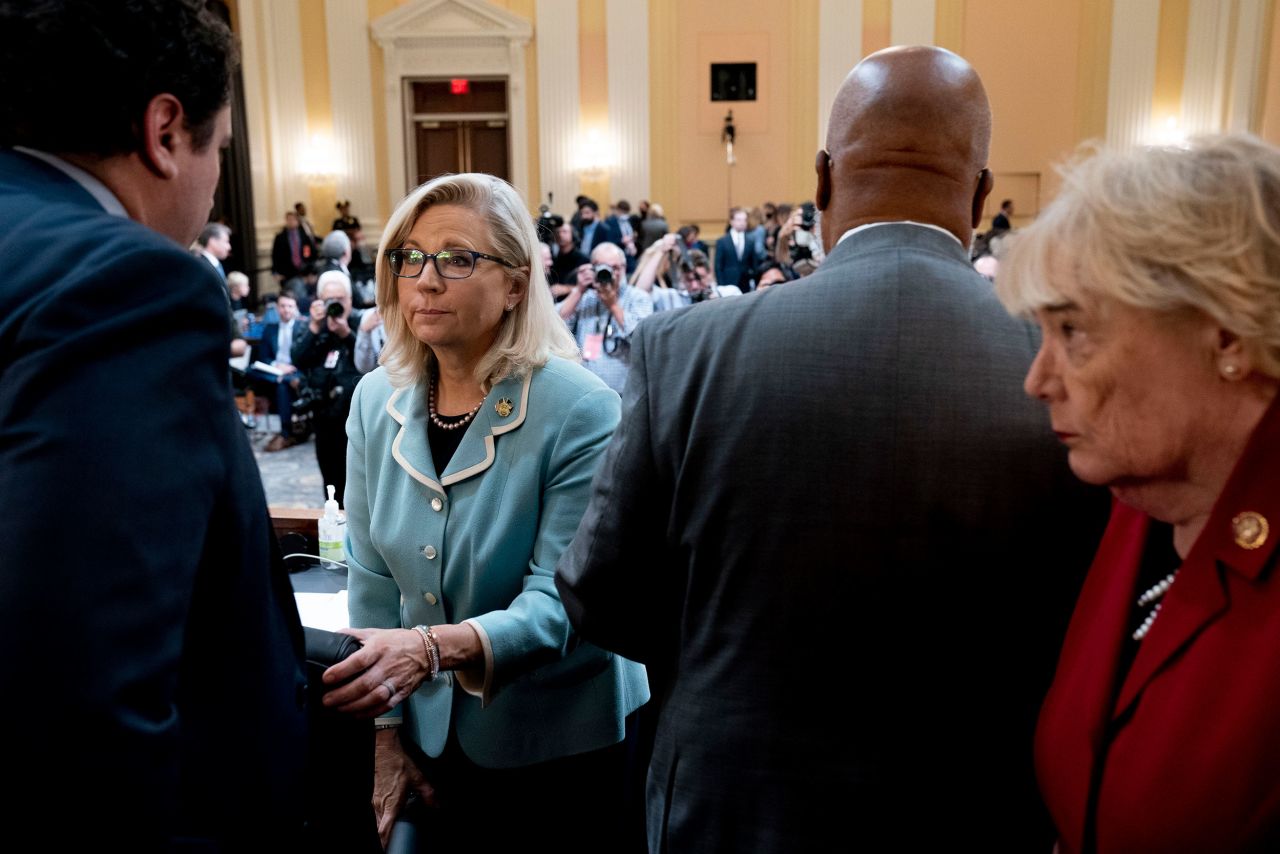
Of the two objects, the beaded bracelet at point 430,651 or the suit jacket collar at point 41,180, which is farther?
the beaded bracelet at point 430,651

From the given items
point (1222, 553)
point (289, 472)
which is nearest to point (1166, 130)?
point (289, 472)

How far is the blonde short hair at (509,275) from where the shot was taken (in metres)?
2.03

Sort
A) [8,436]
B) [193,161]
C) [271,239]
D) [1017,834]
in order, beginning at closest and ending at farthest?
[8,436], [193,161], [1017,834], [271,239]

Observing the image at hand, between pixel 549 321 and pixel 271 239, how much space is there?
14.3 m

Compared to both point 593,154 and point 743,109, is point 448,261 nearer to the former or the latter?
point 593,154

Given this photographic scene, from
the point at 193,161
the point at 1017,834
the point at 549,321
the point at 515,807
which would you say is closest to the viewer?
the point at 193,161

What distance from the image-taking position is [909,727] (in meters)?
1.35

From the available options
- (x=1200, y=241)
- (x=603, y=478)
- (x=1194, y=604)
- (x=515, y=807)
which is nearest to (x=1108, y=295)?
(x=1200, y=241)

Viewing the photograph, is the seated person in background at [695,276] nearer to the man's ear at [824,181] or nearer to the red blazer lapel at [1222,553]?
the man's ear at [824,181]

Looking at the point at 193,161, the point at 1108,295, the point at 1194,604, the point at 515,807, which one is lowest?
the point at 515,807

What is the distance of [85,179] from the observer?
1.06 m

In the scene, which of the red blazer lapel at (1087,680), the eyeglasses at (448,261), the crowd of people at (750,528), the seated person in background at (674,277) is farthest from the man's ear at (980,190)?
the seated person in background at (674,277)

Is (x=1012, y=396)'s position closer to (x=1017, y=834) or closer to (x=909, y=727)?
(x=909, y=727)

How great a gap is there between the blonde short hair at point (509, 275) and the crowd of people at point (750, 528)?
5.0 inches
